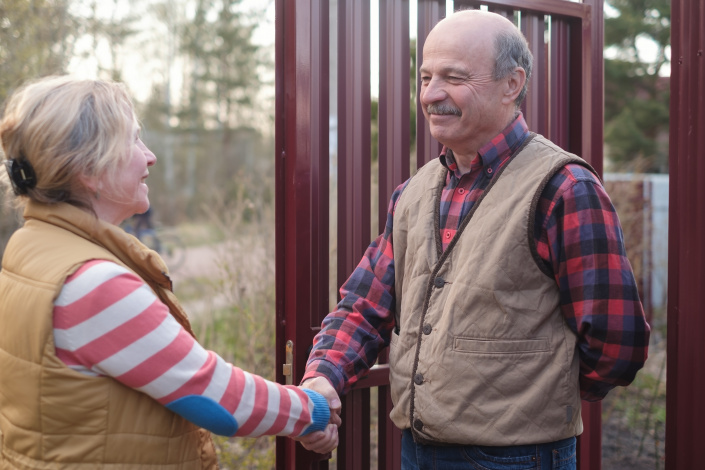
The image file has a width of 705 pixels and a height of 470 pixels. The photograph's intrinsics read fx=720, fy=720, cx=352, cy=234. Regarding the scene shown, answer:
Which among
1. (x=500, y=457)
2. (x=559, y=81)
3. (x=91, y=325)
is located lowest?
(x=500, y=457)

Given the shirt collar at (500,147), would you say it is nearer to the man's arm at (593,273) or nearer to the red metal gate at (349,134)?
the man's arm at (593,273)

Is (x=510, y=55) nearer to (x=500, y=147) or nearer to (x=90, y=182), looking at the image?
(x=500, y=147)

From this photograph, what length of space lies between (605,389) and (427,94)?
0.97m

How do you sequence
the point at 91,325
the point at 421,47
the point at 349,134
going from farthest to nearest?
the point at 421,47
the point at 349,134
the point at 91,325

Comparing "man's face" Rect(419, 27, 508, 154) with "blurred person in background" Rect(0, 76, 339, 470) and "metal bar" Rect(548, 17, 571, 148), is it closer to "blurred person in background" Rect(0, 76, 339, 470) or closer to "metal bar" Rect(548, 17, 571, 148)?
"blurred person in background" Rect(0, 76, 339, 470)

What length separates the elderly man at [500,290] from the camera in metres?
1.85

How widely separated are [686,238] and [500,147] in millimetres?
1015

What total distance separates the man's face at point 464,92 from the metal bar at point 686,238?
927 mm

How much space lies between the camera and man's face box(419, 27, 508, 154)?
6.76ft

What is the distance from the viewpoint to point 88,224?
5.32 feet

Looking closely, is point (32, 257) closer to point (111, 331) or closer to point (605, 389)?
point (111, 331)

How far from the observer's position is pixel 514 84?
6.91ft

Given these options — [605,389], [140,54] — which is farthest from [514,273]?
[140,54]

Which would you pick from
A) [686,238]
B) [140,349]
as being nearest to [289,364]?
[140,349]
